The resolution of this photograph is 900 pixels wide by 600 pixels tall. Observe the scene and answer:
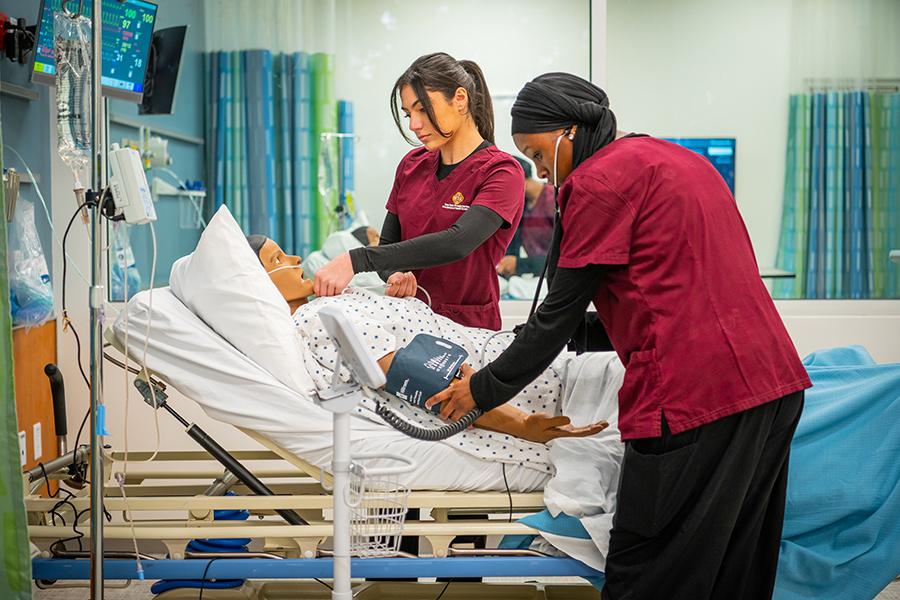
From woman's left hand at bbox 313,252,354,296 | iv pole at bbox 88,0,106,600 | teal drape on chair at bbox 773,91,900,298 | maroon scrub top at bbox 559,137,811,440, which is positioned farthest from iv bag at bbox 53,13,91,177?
teal drape on chair at bbox 773,91,900,298

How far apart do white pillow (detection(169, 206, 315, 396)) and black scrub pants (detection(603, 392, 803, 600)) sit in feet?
2.73

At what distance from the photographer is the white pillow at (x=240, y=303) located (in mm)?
2246

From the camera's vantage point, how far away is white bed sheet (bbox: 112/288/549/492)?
2.14 metres

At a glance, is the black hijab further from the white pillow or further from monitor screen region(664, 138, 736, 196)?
monitor screen region(664, 138, 736, 196)

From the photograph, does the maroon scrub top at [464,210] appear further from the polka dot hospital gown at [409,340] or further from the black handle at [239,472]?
the black handle at [239,472]

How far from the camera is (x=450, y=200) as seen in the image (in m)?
2.61

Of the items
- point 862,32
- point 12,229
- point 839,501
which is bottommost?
point 839,501

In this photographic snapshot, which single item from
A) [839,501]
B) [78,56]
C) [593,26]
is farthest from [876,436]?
[593,26]

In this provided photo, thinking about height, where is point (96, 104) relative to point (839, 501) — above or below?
above

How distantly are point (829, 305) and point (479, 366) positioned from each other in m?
2.40

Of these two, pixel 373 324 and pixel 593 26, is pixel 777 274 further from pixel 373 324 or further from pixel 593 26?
pixel 373 324

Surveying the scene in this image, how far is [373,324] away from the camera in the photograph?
230 cm

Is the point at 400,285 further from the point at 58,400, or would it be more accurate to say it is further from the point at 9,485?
the point at 9,485

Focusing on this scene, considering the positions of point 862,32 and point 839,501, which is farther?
point 862,32
